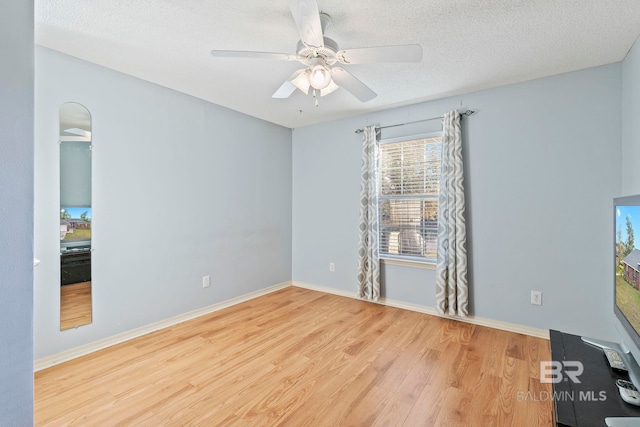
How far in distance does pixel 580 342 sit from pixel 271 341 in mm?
2157

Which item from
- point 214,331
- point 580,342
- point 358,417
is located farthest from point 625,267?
point 214,331

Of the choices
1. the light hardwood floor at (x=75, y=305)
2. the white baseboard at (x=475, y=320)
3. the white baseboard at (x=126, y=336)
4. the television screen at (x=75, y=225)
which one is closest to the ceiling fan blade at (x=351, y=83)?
the television screen at (x=75, y=225)

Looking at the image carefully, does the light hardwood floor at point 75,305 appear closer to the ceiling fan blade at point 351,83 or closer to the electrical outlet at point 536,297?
the ceiling fan blade at point 351,83

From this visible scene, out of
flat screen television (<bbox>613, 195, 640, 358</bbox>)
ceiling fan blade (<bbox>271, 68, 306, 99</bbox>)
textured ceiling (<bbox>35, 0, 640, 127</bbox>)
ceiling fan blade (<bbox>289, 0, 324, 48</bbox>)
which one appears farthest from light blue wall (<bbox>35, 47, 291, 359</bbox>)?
flat screen television (<bbox>613, 195, 640, 358</bbox>)

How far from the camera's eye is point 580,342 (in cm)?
158

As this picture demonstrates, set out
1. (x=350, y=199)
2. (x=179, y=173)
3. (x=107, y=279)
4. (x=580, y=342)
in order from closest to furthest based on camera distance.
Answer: (x=580, y=342) → (x=107, y=279) → (x=179, y=173) → (x=350, y=199)

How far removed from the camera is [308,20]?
144 centimetres

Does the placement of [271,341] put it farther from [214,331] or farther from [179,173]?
[179,173]

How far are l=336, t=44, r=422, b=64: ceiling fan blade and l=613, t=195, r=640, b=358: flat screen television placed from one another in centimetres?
127

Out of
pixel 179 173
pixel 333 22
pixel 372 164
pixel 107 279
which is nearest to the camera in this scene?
pixel 333 22

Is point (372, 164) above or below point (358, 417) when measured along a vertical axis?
above

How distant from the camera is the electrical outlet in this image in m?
2.67

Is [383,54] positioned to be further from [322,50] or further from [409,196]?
[409,196]

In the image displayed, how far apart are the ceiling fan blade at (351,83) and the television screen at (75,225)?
2257 mm
